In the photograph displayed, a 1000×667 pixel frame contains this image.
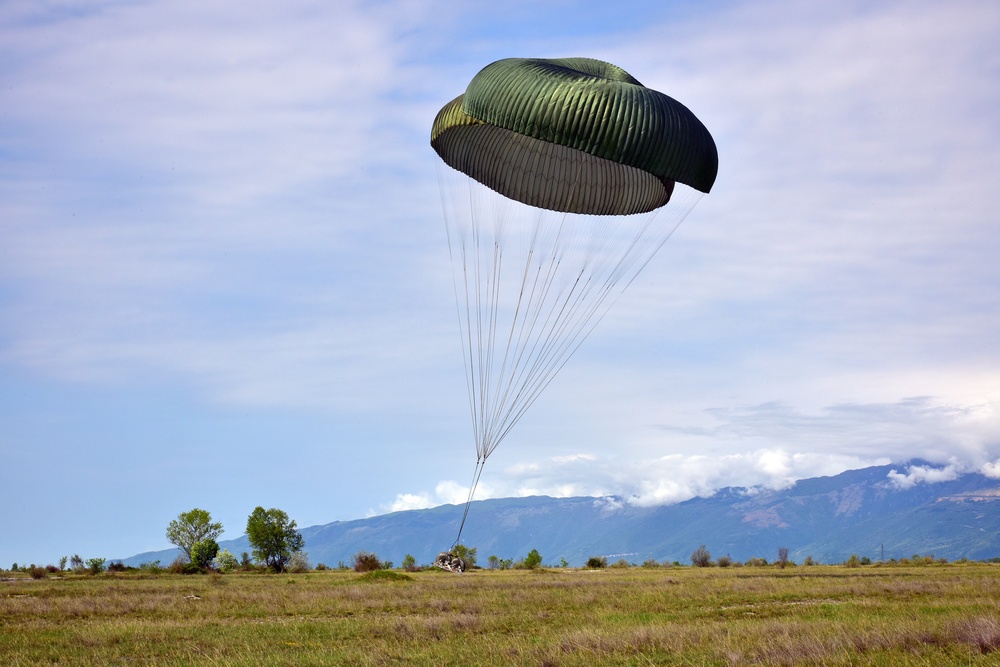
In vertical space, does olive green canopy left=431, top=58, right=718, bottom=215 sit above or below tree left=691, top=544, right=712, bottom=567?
above

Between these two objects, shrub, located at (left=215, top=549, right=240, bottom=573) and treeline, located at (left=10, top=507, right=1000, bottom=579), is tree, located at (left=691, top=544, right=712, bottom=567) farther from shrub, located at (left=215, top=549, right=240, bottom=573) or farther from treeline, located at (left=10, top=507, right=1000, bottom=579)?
shrub, located at (left=215, top=549, right=240, bottom=573)

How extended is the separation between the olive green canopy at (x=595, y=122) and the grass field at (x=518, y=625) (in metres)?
9.66

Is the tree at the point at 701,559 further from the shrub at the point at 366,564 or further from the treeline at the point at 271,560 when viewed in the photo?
the shrub at the point at 366,564

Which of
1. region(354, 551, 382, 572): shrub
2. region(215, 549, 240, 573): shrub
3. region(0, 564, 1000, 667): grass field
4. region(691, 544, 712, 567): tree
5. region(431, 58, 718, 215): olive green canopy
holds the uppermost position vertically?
region(431, 58, 718, 215): olive green canopy

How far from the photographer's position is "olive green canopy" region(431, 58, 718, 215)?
739 inches

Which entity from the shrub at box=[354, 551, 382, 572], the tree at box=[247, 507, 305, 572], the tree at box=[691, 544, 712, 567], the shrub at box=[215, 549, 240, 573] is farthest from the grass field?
the tree at box=[247, 507, 305, 572]

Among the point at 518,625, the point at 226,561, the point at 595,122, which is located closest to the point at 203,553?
the point at 226,561

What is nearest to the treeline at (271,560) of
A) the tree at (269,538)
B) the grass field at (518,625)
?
the tree at (269,538)

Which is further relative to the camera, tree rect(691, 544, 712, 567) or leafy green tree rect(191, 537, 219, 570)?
leafy green tree rect(191, 537, 219, 570)

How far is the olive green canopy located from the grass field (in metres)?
9.66

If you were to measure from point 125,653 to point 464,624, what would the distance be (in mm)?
7114

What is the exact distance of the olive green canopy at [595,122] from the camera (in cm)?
1878

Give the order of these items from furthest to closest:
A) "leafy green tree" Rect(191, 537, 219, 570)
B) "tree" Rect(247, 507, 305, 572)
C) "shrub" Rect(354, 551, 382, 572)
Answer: "tree" Rect(247, 507, 305, 572), "leafy green tree" Rect(191, 537, 219, 570), "shrub" Rect(354, 551, 382, 572)

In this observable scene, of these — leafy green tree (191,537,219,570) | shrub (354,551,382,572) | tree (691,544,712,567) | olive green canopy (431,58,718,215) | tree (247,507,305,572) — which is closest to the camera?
olive green canopy (431,58,718,215)
